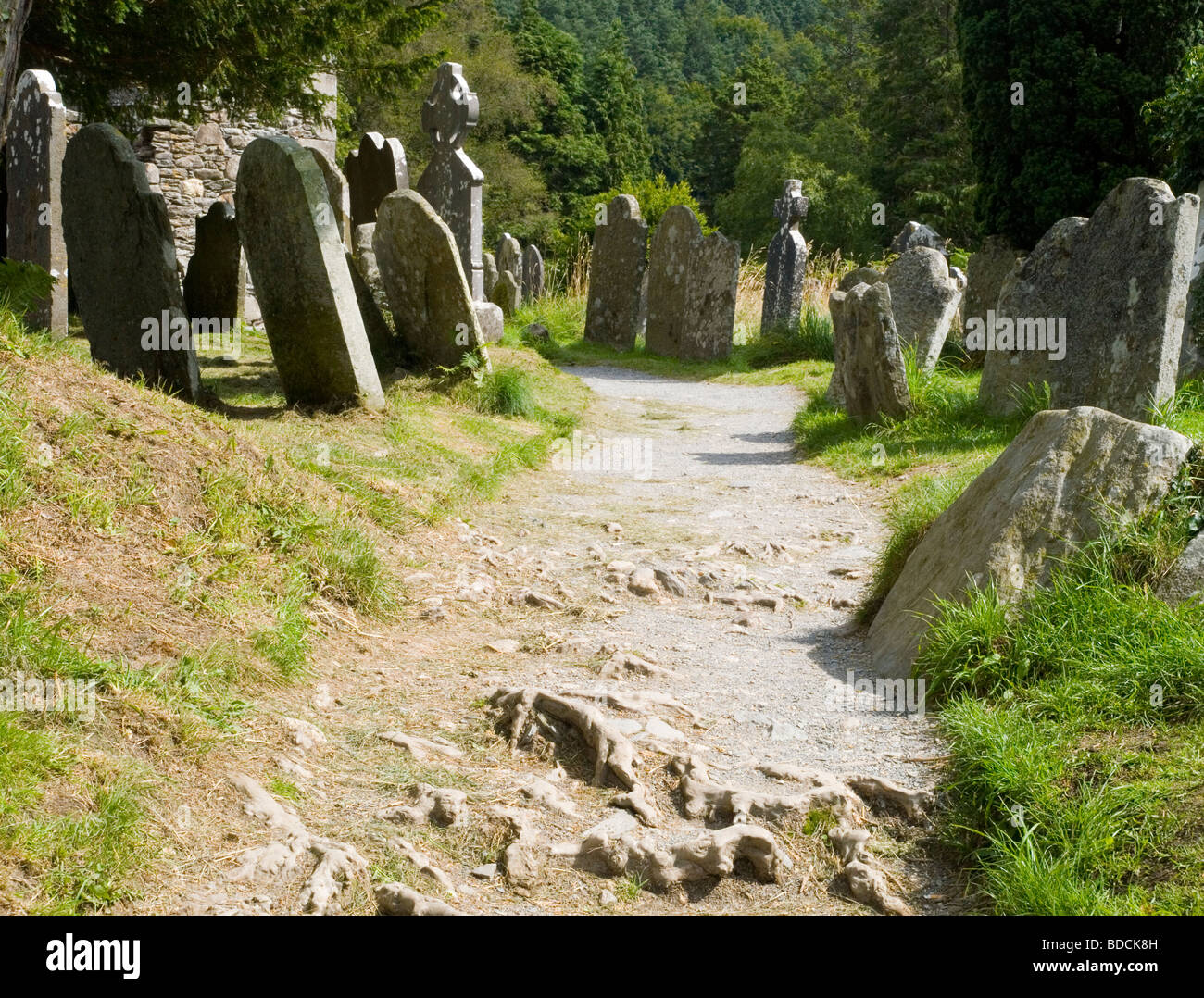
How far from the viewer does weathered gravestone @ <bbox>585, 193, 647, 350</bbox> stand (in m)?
16.3

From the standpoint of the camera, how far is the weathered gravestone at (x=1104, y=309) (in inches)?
290

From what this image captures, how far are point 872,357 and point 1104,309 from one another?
193 centimetres

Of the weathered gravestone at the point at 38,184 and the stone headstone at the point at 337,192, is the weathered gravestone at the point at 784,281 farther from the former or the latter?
the weathered gravestone at the point at 38,184

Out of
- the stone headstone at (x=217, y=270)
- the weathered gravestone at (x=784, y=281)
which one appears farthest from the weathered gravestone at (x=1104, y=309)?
the weathered gravestone at (x=784, y=281)

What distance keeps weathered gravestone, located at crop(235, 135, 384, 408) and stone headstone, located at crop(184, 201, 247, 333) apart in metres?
3.17

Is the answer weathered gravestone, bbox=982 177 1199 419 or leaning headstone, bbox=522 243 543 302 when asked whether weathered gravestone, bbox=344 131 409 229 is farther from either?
leaning headstone, bbox=522 243 543 302

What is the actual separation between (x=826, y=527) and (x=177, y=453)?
3739mm

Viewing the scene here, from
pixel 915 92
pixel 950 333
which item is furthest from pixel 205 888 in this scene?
pixel 915 92

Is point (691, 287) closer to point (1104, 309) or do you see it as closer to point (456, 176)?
point (456, 176)

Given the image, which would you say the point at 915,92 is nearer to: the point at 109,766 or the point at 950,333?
the point at 950,333

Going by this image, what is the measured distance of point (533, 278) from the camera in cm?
2258

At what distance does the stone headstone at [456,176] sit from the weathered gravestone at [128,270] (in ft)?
18.5

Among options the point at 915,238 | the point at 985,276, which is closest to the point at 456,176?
the point at 985,276

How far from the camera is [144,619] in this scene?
3961 mm
